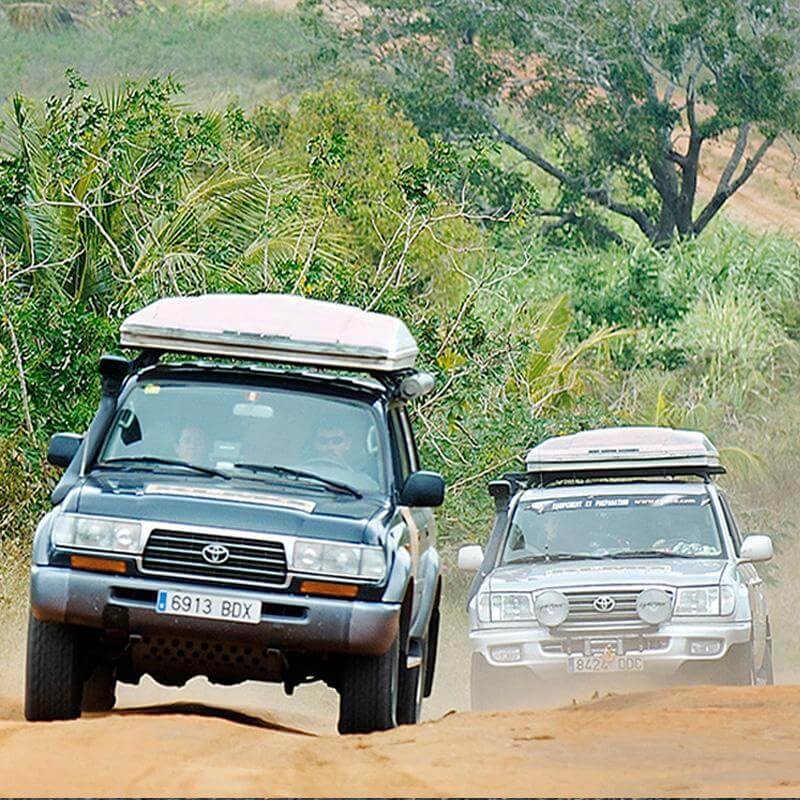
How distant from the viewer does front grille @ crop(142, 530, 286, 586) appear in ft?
28.8

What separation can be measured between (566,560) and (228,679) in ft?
12.6

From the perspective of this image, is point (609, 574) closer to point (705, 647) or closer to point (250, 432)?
point (705, 647)

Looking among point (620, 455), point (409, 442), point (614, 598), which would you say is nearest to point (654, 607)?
point (614, 598)

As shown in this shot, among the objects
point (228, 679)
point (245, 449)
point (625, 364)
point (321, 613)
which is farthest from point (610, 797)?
point (625, 364)

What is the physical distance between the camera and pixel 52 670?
897cm

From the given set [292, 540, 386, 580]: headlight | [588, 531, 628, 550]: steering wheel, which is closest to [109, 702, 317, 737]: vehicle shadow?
[292, 540, 386, 580]: headlight

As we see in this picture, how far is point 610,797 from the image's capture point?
6562 millimetres

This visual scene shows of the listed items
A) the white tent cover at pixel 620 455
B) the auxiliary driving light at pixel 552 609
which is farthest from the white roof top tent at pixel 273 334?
the white tent cover at pixel 620 455

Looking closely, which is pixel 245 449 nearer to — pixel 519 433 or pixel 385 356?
pixel 385 356

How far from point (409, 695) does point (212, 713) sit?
3.54 feet

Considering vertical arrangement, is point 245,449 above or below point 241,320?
below

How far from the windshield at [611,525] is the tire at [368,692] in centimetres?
374

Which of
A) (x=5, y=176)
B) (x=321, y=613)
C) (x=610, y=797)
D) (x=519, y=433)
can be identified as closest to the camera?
(x=610, y=797)

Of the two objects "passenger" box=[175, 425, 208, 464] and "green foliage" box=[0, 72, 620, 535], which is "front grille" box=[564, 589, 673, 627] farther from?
"green foliage" box=[0, 72, 620, 535]
